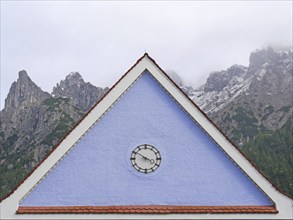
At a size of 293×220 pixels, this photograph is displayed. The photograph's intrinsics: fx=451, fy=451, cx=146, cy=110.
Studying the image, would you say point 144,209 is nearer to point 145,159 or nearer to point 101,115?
point 145,159

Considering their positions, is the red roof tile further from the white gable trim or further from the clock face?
the clock face

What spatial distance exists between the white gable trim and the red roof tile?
0.12m

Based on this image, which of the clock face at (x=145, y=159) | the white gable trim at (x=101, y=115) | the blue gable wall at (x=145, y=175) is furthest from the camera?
the clock face at (x=145, y=159)

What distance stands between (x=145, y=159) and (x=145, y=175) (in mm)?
466

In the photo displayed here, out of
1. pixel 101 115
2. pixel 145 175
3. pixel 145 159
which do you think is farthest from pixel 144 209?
pixel 101 115

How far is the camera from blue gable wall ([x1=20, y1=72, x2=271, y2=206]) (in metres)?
12.9

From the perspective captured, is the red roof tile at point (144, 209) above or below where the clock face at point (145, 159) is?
below

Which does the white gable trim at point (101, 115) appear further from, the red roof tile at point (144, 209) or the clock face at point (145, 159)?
the clock face at point (145, 159)

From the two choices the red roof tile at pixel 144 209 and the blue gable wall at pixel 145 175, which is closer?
the red roof tile at pixel 144 209

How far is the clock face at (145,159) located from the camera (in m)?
13.3

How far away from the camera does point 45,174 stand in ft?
41.7

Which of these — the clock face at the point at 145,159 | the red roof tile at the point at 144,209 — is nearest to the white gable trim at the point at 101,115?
the red roof tile at the point at 144,209

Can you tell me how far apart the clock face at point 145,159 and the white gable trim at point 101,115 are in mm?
1385

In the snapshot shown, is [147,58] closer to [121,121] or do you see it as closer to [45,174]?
[121,121]
